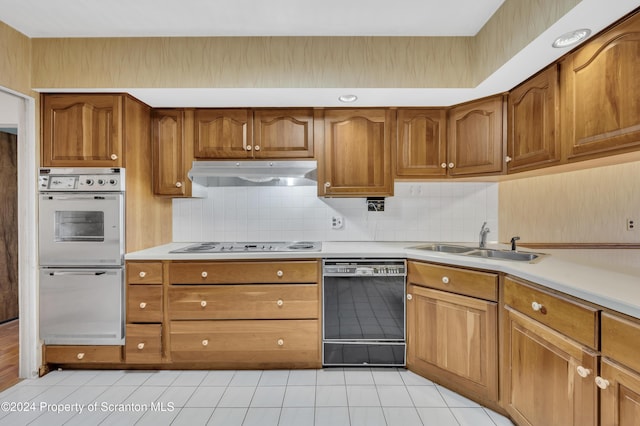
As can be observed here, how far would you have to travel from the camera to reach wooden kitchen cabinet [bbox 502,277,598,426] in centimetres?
116

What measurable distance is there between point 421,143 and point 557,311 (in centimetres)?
150

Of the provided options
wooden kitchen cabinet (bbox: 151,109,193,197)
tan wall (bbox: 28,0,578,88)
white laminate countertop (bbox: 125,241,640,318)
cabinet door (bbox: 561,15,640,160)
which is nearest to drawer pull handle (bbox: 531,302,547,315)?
white laminate countertop (bbox: 125,241,640,318)

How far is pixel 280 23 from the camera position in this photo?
6.30ft

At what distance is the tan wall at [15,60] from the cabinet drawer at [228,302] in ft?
5.50

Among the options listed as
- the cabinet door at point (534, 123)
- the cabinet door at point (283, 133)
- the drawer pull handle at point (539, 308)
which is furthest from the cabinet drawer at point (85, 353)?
the cabinet door at point (534, 123)

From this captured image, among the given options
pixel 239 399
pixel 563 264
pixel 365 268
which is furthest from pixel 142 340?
pixel 563 264

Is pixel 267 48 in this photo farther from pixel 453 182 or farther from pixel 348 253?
pixel 453 182

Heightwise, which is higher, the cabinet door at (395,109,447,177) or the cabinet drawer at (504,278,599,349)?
the cabinet door at (395,109,447,177)

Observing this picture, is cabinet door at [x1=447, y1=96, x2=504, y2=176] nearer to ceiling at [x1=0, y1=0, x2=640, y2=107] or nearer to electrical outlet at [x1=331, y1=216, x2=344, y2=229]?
ceiling at [x1=0, y1=0, x2=640, y2=107]

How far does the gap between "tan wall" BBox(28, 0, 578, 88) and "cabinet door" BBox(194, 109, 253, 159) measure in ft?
1.28

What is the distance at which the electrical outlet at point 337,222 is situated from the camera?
109 inches

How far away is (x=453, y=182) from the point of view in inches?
106

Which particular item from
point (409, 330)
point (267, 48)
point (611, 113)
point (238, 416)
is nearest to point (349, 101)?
point (267, 48)

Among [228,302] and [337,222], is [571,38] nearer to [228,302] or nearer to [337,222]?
[337,222]
